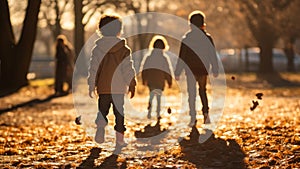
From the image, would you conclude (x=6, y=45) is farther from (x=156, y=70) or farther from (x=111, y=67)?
(x=111, y=67)

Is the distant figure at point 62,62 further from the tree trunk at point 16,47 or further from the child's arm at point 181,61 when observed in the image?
the child's arm at point 181,61

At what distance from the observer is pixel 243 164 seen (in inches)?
264

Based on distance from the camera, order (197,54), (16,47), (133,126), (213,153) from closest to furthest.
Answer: (213,153)
(197,54)
(133,126)
(16,47)

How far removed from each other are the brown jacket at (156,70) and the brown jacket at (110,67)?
12.2 ft

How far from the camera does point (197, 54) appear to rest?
10.2 meters

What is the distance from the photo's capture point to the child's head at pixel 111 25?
8.10 meters

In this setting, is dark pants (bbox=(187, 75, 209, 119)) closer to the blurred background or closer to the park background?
the park background

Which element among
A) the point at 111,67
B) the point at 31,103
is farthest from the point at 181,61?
the point at 31,103

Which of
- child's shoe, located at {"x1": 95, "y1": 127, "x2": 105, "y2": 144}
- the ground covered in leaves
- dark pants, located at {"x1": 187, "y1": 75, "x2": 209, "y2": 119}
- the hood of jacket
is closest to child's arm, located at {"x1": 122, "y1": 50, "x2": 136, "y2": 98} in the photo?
the hood of jacket

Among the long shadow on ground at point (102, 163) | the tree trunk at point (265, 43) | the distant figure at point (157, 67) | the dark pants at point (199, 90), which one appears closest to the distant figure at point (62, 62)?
the distant figure at point (157, 67)

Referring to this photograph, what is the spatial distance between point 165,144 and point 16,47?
1074cm

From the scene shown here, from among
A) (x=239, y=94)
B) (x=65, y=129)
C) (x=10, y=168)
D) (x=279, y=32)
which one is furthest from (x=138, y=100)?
(x=279, y=32)

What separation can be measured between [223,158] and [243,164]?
48 cm

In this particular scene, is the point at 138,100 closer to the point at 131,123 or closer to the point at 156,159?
the point at 131,123
